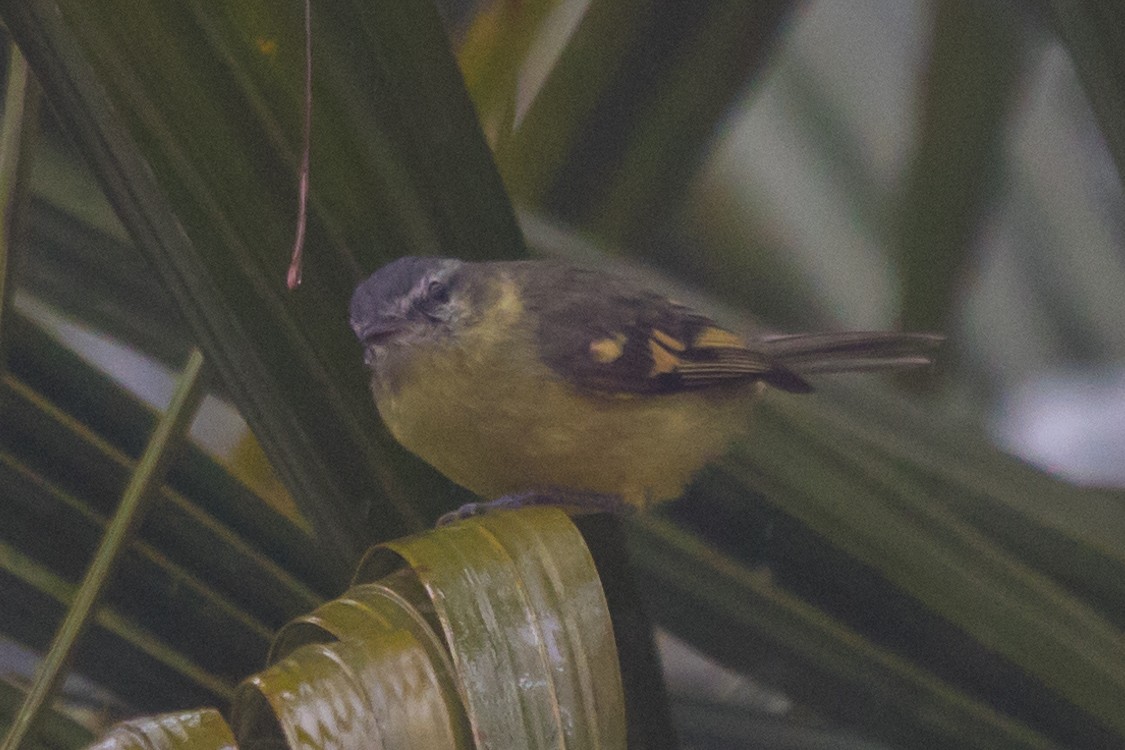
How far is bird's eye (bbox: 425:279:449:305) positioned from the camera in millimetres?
723

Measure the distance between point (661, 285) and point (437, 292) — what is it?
35 centimetres

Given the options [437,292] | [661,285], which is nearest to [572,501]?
[437,292]

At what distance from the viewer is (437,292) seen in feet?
2.42

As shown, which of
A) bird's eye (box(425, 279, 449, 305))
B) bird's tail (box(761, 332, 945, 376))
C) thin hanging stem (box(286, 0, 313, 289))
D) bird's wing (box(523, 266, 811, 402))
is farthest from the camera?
bird's tail (box(761, 332, 945, 376))

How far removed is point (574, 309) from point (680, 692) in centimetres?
41

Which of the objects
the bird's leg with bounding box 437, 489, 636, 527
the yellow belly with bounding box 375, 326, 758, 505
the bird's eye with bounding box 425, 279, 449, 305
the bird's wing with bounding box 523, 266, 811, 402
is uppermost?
the bird's eye with bounding box 425, 279, 449, 305

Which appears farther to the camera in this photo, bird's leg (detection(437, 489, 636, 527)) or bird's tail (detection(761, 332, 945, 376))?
A: bird's tail (detection(761, 332, 945, 376))

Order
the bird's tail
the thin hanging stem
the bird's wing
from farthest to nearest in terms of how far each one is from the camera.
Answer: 1. the bird's tail
2. the bird's wing
3. the thin hanging stem

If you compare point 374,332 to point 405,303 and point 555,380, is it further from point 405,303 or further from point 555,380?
point 555,380

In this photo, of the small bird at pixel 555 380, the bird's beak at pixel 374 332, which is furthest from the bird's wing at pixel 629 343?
the bird's beak at pixel 374 332

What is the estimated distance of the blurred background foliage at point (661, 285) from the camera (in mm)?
609

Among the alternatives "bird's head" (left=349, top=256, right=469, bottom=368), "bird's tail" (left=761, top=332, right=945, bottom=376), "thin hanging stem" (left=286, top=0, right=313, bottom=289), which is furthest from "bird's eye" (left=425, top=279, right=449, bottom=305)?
"bird's tail" (left=761, top=332, right=945, bottom=376)

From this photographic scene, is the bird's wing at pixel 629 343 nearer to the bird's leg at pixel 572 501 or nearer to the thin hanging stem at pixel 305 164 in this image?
the bird's leg at pixel 572 501

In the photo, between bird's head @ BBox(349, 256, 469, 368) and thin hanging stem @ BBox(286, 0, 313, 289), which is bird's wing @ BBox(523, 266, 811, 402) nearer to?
bird's head @ BBox(349, 256, 469, 368)
